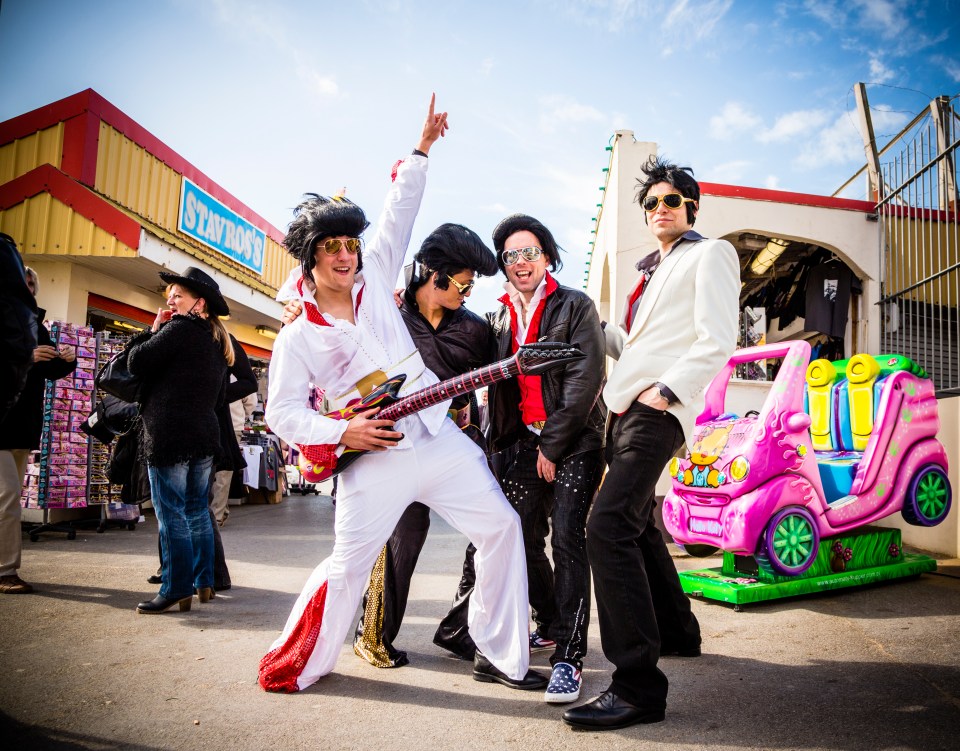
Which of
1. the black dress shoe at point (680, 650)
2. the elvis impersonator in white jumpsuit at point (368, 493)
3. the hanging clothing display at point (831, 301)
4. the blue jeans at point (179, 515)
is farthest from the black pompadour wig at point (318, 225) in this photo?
the hanging clothing display at point (831, 301)

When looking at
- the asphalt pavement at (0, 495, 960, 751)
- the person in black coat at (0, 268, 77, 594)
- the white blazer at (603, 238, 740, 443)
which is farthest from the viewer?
the person in black coat at (0, 268, 77, 594)

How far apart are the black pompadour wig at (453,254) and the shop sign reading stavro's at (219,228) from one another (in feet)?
30.0

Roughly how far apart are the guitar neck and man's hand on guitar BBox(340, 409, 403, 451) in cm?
9

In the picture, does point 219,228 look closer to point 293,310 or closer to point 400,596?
point 293,310

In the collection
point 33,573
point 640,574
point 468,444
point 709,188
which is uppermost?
point 709,188

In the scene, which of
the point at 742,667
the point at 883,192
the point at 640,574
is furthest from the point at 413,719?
the point at 883,192

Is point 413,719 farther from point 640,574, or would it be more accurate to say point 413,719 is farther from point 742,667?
point 742,667

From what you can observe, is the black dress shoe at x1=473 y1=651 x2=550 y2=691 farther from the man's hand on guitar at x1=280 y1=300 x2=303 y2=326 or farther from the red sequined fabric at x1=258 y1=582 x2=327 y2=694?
the man's hand on guitar at x1=280 y1=300 x2=303 y2=326

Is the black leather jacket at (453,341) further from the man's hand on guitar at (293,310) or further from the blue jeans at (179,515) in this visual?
the blue jeans at (179,515)

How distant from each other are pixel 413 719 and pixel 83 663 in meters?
1.79

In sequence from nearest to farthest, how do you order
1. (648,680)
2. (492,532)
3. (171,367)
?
(648,680) < (492,532) < (171,367)

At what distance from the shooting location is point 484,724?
2.59 meters

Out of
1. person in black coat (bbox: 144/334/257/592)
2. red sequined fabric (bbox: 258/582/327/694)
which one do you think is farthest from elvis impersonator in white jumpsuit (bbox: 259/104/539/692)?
person in black coat (bbox: 144/334/257/592)

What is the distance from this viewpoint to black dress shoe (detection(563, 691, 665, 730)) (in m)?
2.49
